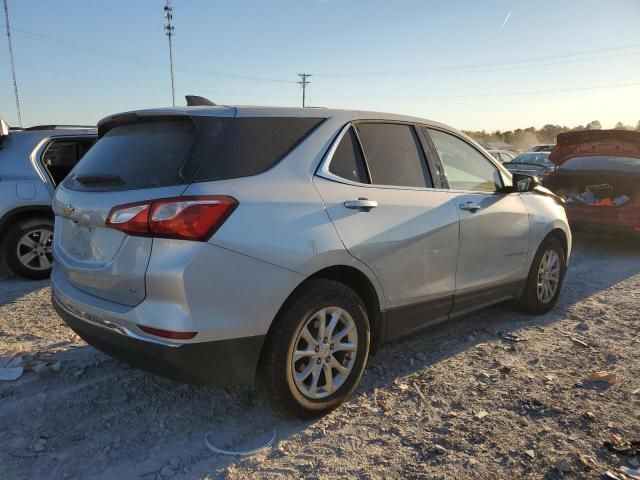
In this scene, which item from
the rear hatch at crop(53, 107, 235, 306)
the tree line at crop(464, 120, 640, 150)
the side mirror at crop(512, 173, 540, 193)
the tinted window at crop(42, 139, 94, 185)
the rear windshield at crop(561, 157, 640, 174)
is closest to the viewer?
the rear hatch at crop(53, 107, 235, 306)

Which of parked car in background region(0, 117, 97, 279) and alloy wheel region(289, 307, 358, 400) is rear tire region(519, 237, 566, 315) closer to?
alloy wheel region(289, 307, 358, 400)

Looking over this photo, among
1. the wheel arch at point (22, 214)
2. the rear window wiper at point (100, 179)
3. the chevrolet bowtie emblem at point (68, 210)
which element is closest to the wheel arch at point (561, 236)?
the rear window wiper at point (100, 179)

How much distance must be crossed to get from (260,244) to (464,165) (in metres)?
2.17

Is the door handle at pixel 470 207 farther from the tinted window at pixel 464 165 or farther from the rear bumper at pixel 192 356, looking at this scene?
the rear bumper at pixel 192 356

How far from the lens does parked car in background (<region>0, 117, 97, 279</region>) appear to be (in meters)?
5.58

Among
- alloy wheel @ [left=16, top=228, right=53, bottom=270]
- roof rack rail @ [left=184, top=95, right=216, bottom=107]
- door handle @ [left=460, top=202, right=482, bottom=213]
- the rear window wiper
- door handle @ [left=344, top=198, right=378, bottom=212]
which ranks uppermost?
roof rack rail @ [left=184, top=95, right=216, bottom=107]

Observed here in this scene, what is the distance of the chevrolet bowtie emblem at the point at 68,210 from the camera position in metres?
2.90

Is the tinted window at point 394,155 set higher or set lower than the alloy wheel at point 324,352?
higher

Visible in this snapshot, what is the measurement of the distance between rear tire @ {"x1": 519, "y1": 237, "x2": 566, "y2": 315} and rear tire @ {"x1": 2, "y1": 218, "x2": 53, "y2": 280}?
193 inches

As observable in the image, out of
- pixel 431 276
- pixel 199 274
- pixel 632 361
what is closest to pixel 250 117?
pixel 199 274

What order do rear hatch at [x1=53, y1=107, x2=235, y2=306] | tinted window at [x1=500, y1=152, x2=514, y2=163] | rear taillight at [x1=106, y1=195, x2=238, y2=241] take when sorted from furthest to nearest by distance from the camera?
tinted window at [x1=500, y1=152, x2=514, y2=163] → rear hatch at [x1=53, y1=107, x2=235, y2=306] → rear taillight at [x1=106, y1=195, x2=238, y2=241]

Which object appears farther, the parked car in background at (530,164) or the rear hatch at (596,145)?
the parked car in background at (530,164)

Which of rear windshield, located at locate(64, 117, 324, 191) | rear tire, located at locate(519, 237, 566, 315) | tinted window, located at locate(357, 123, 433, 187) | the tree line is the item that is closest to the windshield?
rear tire, located at locate(519, 237, 566, 315)

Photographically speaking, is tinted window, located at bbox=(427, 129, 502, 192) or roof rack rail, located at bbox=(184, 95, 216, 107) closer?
roof rack rail, located at bbox=(184, 95, 216, 107)
